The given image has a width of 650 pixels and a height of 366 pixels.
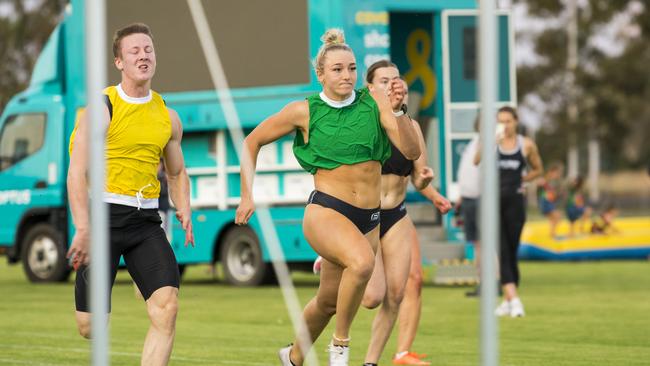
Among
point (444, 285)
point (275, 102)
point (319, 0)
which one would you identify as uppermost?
point (319, 0)

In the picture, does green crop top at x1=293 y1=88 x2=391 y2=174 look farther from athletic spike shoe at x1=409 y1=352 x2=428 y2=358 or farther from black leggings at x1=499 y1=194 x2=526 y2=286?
black leggings at x1=499 y1=194 x2=526 y2=286

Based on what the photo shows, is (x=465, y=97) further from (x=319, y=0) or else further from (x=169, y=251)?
(x=169, y=251)

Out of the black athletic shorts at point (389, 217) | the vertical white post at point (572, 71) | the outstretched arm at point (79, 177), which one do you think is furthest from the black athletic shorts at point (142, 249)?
the vertical white post at point (572, 71)

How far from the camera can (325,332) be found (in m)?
13.3

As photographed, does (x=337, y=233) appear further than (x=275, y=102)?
No

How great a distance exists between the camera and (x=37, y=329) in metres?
13.6

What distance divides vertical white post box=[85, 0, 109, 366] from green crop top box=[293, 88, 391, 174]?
325cm

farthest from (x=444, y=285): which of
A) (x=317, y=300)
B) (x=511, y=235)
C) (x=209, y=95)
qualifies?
(x=317, y=300)

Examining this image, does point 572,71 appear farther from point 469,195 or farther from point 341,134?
point 341,134

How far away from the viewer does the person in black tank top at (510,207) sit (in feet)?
48.1

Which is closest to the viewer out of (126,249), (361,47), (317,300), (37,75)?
(126,249)

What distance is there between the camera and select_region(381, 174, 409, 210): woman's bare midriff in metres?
9.56

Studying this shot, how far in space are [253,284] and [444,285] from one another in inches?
98.3

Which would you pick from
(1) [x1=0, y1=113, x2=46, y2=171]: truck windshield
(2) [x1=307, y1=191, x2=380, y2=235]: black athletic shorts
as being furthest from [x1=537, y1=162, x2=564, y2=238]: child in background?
(2) [x1=307, y1=191, x2=380, y2=235]: black athletic shorts
